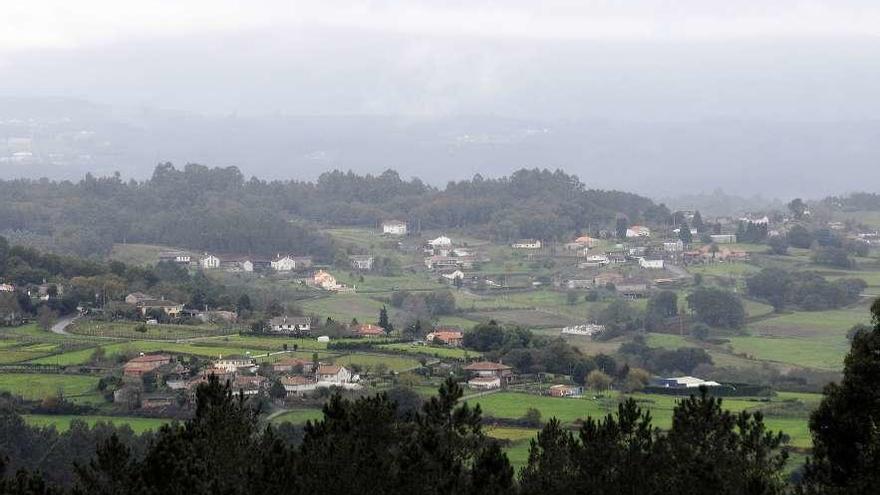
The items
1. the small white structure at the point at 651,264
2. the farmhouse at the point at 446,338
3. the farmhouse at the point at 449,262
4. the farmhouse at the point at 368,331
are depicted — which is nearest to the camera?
the farmhouse at the point at 446,338

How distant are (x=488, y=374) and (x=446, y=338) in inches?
311

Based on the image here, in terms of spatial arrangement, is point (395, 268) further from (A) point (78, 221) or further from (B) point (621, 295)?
(A) point (78, 221)

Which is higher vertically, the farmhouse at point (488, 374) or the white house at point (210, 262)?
the white house at point (210, 262)

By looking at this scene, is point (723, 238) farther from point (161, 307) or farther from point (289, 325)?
point (161, 307)

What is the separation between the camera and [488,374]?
44469 mm

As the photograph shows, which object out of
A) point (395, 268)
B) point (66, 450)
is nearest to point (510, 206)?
point (395, 268)

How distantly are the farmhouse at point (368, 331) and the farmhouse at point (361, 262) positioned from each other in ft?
87.0

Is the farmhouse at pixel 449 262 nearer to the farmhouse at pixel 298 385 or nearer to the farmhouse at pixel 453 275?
the farmhouse at pixel 453 275

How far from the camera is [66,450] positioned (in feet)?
106

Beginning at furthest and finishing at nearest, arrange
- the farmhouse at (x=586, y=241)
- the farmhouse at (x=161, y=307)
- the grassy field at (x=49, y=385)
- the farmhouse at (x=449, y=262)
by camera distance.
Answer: the farmhouse at (x=586, y=241), the farmhouse at (x=449, y=262), the farmhouse at (x=161, y=307), the grassy field at (x=49, y=385)

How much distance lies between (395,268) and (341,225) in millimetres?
19709

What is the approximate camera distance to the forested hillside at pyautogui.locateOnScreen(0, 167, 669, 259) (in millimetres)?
88188

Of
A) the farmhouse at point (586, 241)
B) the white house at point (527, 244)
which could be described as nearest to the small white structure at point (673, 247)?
the farmhouse at point (586, 241)

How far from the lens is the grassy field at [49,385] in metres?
39.5
